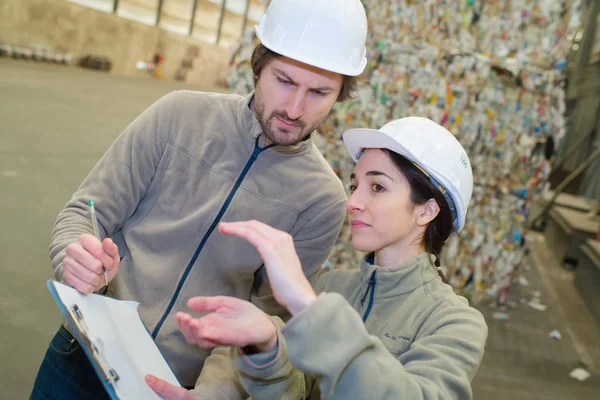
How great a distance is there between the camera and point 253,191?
1822 millimetres

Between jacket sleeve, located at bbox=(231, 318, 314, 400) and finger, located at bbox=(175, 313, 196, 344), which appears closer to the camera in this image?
finger, located at bbox=(175, 313, 196, 344)

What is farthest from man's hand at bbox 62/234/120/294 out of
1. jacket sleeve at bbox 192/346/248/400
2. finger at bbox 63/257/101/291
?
jacket sleeve at bbox 192/346/248/400

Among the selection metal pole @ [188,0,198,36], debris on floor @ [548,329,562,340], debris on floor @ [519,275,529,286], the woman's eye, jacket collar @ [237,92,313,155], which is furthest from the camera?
metal pole @ [188,0,198,36]

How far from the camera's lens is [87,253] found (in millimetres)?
1438

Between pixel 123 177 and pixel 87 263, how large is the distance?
0.43 metres

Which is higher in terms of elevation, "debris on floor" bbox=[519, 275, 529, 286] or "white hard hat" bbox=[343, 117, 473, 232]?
"white hard hat" bbox=[343, 117, 473, 232]

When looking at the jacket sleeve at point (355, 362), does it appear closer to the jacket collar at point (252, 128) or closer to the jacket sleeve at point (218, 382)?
the jacket sleeve at point (218, 382)

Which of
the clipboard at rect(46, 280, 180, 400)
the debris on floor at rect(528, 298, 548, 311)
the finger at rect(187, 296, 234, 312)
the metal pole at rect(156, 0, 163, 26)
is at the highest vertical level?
the finger at rect(187, 296, 234, 312)

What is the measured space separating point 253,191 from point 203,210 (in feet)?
0.54

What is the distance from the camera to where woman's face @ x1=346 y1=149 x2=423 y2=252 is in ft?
5.27

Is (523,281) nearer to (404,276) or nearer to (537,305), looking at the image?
(537,305)

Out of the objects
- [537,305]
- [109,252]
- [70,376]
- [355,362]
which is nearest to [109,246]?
[109,252]

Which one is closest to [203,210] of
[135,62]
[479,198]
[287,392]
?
[287,392]

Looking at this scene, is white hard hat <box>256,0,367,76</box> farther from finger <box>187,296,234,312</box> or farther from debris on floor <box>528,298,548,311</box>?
debris on floor <box>528,298,548,311</box>
